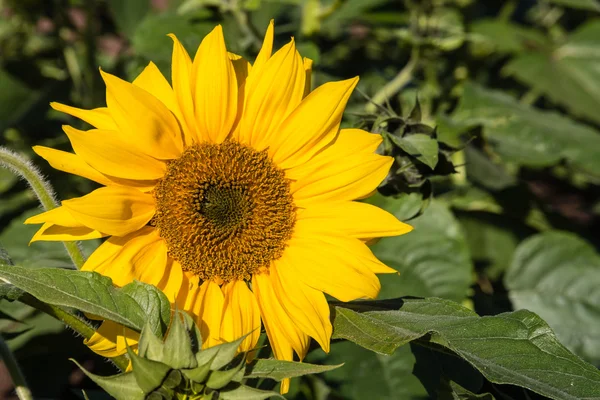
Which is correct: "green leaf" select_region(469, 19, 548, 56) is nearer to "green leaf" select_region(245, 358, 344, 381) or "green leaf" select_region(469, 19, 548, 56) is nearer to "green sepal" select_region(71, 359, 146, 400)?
"green leaf" select_region(245, 358, 344, 381)

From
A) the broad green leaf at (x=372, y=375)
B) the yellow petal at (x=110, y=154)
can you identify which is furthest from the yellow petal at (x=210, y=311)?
the broad green leaf at (x=372, y=375)

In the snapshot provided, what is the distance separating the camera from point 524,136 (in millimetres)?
2416

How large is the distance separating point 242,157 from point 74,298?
1.33 ft

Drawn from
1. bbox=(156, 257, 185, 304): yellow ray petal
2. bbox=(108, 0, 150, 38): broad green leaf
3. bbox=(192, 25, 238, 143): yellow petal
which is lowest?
bbox=(156, 257, 185, 304): yellow ray petal

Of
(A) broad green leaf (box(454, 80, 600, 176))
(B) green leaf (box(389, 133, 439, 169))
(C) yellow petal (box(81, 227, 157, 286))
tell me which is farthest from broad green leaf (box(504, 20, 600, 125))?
(C) yellow petal (box(81, 227, 157, 286))

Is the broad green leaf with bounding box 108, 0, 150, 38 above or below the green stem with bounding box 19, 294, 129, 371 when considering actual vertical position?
above

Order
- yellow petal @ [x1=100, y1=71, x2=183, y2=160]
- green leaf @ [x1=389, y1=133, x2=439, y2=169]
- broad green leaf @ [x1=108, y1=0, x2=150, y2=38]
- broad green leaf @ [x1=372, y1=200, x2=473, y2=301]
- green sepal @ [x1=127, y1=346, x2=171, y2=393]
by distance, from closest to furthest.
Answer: green sepal @ [x1=127, y1=346, x2=171, y2=393] < yellow petal @ [x1=100, y1=71, x2=183, y2=160] < green leaf @ [x1=389, y1=133, x2=439, y2=169] < broad green leaf @ [x1=372, y1=200, x2=473, y2=301] < broad green leaf @ [x1=108, y1=0, x2=150, y2=38]

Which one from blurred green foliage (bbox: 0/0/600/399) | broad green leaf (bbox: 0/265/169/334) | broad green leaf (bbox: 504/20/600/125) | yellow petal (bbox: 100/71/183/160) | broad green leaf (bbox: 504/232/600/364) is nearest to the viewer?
broad green leaf (bbox: 0/265/169/334)

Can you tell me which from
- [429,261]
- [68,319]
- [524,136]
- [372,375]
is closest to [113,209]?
[68,319]

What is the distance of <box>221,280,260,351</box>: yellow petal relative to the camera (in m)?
1.18

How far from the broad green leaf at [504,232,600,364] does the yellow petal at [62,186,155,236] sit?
1.40 meters

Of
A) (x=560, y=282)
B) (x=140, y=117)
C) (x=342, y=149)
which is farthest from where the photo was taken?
(x=560, y=282)

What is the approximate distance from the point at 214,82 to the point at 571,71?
2093 millimetres

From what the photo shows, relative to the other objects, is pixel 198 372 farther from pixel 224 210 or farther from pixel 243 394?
pixel 224 210
